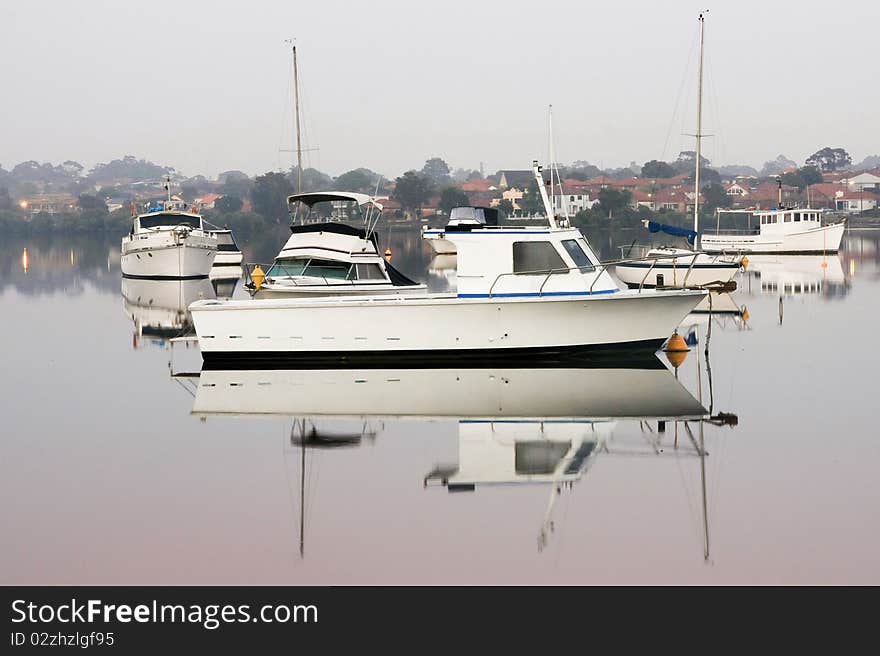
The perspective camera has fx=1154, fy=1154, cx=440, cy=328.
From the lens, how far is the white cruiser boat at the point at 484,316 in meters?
20.6

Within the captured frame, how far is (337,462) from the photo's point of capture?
13.9 m

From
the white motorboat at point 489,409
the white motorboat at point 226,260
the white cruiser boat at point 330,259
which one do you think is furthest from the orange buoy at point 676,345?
the white motorboat at point 226,260

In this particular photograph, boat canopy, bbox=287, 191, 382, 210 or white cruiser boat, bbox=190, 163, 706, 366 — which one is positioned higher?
boat canopy, bbox=287, 191, 382, 210

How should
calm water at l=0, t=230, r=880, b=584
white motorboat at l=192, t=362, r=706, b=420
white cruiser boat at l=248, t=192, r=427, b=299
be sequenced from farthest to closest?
white cruiser boat at l=248, t=192, r=427, b=299 → white motorboat at l=192, t=362, r=706, b=420 → calm water at l=0, t=230, r=880, b=584

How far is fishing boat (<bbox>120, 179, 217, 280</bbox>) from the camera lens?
4953 centimetres

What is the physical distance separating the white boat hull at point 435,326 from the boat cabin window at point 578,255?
2.45ft

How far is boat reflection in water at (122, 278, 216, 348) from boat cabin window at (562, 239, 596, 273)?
10.2 meters

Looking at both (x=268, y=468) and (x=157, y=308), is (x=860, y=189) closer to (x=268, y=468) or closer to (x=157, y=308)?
(x=157, y=308)

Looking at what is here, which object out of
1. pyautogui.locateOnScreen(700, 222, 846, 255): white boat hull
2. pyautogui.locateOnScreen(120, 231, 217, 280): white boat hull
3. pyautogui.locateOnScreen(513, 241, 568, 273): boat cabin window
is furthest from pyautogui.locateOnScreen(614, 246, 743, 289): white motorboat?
pyautogui.locateOnScreen(700, 222, 846, 255): white boat hull

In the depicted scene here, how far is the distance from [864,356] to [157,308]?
22.0m

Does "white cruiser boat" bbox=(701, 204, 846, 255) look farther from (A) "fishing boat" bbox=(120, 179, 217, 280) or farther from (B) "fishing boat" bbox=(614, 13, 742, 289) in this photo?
(A) "fishing boat" bbox=(120, 179, 217, 280)

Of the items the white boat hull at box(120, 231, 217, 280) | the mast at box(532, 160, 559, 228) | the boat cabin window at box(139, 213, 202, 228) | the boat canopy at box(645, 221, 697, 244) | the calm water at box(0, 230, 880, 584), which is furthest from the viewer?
the boat cabin window at box(139, 213, 202, 228)

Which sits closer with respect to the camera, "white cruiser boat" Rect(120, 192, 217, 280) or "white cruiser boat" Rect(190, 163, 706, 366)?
"white cruiser boat" Rect(190, 163, 706, 366)

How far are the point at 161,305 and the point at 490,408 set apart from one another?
74.1ft
